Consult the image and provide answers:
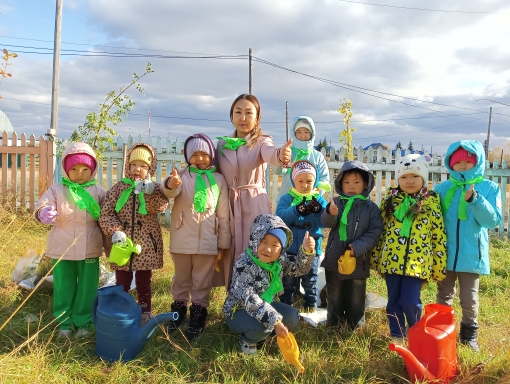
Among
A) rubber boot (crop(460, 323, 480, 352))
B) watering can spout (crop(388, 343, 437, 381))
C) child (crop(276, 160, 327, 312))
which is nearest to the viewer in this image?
watering can spout (crop(388, 343, 437, 381))

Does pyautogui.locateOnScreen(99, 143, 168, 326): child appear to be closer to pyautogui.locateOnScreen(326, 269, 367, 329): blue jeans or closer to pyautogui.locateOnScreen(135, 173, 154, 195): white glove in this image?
pyautogui.locateOnScreen(135, 173, 154, 195): white glove

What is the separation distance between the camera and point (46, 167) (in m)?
7.69

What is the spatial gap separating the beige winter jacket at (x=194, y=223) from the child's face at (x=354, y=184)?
917 mm

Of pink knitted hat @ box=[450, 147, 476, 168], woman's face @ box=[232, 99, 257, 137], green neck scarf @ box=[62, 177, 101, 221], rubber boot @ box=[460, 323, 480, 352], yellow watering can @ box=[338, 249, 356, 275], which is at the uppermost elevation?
woman's face @ box=[232, 99, 257, 137]

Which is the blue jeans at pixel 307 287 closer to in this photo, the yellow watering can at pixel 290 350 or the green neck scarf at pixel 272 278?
the green neck scarf at pixel 272 278

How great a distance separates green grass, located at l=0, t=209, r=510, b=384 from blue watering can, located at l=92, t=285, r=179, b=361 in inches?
2.9

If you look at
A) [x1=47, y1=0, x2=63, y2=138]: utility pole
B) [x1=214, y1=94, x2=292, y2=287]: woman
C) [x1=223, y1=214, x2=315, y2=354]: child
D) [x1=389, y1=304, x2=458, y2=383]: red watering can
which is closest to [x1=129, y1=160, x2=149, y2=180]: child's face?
[x1=214, y1=94, x2=292, y2=287]: woman

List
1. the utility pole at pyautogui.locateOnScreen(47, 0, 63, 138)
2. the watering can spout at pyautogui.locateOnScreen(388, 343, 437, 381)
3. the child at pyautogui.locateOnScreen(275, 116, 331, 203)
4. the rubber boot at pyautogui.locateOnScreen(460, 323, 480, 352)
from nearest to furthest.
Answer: the watering can spout at pyautogui.locateOnScreen(388, 343, 437, 381), the rubber boot at pyautogui.locateOnScreen(460, 323, 480, 352), the child at pyautogui.locateOnScreen(275, 116, 331, 203), the utility pole at pyautogui.locateOnScreen(47, 0, 63, 138)

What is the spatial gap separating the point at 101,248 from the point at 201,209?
910 mm

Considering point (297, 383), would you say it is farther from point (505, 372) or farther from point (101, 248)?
point (101, 248)

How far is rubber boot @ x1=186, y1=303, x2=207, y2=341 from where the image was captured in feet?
10.2

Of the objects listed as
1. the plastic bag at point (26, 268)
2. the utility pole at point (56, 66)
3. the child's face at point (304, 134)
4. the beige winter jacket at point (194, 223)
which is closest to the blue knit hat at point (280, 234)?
the beige winter jacket at point (194, 223)

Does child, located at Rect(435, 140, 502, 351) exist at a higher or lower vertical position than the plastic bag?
higher

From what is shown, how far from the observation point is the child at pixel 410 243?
288 centimetres
